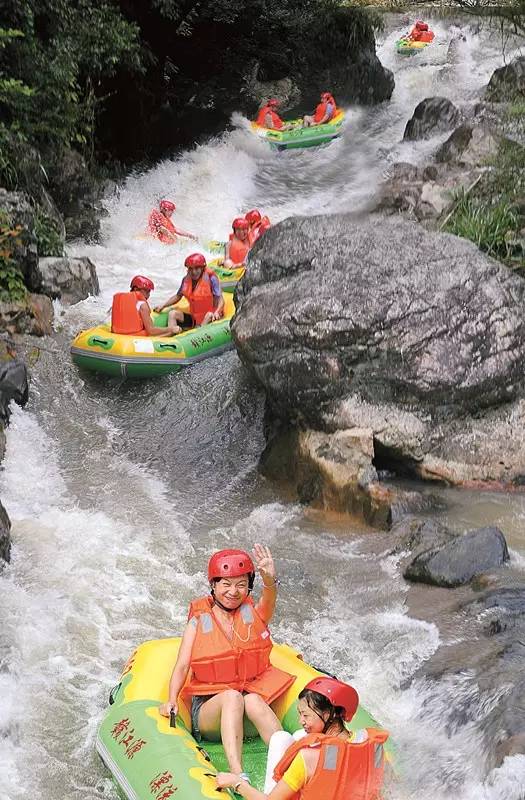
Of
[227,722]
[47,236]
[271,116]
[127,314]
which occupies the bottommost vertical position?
[271,116]

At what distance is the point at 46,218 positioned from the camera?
37.7 feet

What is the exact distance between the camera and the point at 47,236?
11.2m

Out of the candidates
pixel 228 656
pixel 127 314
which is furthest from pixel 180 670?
pixel 127 314

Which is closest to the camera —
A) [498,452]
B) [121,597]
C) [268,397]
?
[121,597]

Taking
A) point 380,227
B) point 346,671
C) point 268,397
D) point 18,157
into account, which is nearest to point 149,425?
point 268,397

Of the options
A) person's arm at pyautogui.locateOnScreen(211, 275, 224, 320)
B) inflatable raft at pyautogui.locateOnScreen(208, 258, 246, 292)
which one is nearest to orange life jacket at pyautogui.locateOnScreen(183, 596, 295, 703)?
person's arm at pyautogui.locateOnScreen(211, 275, 224, 320)

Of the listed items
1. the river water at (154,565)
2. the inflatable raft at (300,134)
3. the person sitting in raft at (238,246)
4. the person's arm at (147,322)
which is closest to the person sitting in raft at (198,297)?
the person's arm at (147,322)

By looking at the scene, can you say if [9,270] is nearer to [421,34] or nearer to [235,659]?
[235,659]

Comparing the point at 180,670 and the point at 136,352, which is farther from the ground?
the point at 180,670

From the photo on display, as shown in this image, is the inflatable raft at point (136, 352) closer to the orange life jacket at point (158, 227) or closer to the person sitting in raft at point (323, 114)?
the orange life jacket at point (158, 227)

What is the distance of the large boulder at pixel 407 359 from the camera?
276 inches

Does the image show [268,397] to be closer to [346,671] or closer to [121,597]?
[121,597]

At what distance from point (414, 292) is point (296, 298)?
2.88 ft

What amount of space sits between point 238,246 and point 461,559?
667 centimetres
